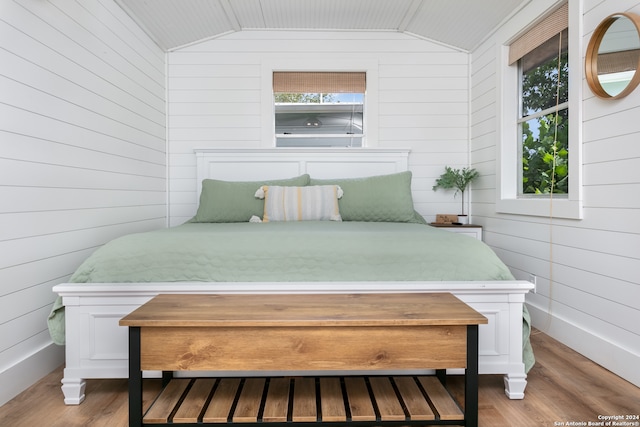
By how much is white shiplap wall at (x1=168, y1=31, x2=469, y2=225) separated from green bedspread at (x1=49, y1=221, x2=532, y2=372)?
1.90m

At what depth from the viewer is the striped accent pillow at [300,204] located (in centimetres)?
264

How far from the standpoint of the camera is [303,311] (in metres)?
1.38

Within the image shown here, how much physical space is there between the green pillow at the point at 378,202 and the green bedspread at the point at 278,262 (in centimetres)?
98

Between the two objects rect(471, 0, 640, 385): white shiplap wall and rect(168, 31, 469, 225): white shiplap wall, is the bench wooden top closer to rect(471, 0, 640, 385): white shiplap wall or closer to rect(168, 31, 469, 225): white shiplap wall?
rect(471, 0, 640, 385): white shiplap wall

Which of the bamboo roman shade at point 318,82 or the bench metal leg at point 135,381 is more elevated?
the bamboo roman shade at point 318,82

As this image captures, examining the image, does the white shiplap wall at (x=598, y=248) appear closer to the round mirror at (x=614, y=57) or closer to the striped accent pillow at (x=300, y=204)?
the round mirror at (x=614, y=57)

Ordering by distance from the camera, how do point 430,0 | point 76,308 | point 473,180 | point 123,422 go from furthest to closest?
point 473,180, point 430,0, point 76,308, point 123,422

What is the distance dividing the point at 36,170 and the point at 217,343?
1365mm

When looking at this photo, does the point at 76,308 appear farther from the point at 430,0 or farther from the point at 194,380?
the point at 430,0

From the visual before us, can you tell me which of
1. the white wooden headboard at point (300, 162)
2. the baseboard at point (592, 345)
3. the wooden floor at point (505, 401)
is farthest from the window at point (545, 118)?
the wooden floor at point (505, 401)

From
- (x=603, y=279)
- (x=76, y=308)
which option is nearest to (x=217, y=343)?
(x=76, y=308)

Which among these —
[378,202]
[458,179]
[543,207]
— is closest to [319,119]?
[378,202]

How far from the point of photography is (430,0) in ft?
9.72

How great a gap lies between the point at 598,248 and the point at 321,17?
2726mm
